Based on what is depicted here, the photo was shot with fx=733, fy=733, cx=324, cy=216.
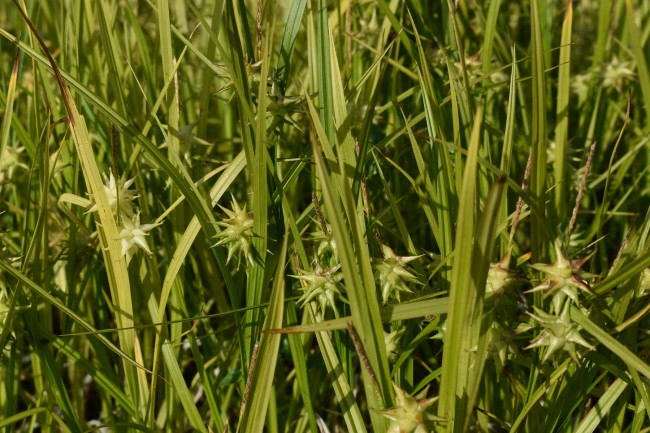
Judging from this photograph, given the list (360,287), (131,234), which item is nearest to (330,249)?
(360,287)

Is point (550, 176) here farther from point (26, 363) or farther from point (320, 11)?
point (26, 363)

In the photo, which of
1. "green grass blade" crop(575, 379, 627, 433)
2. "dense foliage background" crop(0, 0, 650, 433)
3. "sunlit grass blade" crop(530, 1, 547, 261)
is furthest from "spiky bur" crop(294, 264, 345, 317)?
"green grass blade" crop(575, 379, 627, 433)

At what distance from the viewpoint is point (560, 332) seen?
0.90 m

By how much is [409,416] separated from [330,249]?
0.27 m

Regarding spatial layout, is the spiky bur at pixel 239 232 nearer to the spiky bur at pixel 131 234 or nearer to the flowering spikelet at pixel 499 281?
the spiky bur at pixel 131 234

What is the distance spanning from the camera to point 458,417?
938mm

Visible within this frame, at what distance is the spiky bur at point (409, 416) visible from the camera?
33.7 inches

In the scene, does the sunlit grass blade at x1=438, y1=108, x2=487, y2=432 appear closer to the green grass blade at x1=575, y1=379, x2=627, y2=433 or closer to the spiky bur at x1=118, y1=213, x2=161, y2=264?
the green grass blade at x1=575, y1=379, x2=627, y2=433

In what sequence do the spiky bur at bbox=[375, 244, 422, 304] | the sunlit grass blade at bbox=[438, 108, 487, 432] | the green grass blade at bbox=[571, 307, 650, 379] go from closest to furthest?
the sunlit grass blade at bbox=[438, 108, 487, 432], the green grass blade at bbox=[571, 307, 650, 379], the spiky bur at bbox=[375, 244, 422, 304]

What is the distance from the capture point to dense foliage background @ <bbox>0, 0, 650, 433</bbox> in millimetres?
897

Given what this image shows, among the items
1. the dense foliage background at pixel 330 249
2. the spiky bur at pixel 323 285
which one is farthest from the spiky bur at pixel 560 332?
the spiky bur at pixel 323 285

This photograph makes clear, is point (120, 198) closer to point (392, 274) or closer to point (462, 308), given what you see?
point (392, 274)

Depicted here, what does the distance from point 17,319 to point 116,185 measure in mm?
393

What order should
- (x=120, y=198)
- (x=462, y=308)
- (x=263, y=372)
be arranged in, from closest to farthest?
(x=462, y=308)
(x=263, y=372)
(x=120, y=198)
